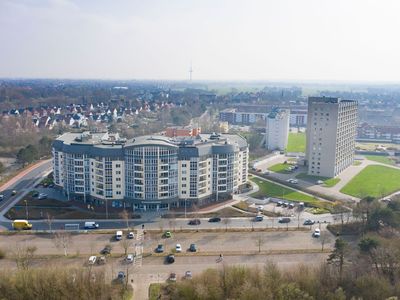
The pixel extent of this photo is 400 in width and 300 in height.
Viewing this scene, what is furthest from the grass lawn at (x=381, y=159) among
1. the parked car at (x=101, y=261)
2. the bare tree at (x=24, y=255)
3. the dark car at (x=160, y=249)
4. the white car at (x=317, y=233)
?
the bare tree at (x=24, y=255)

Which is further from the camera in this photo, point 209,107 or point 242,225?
point 209,107

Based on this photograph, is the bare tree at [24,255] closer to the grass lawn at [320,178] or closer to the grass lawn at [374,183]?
the grass lawn at [374,183]

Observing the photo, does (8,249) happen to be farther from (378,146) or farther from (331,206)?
(378,146)

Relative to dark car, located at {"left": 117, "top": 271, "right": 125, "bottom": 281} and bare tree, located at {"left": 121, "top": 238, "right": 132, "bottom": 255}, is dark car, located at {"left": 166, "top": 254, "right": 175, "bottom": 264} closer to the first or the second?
bare tree, located at {"left": 121, "top": 238, "right": 132, "bottom": 255}

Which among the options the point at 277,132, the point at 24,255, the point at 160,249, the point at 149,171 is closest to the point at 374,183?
the point at 277,132

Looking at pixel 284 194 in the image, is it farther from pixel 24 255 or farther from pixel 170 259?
pixel 24 255

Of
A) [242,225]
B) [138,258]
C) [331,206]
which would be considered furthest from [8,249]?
[331,206]
